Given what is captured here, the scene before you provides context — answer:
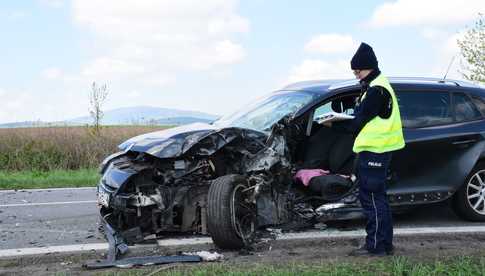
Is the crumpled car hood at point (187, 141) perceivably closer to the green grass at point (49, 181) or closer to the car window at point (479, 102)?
the car window at point (479, 102)

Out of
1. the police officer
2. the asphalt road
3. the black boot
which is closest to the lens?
the police officer

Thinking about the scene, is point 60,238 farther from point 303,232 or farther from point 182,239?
point 303,232

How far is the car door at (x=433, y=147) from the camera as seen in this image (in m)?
6.22

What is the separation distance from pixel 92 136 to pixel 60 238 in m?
10.6

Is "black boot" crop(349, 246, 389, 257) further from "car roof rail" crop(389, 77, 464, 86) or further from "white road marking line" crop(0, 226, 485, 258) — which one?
"car roof rail" crop(389, 77, 464, 86)

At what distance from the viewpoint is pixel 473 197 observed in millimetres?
6652

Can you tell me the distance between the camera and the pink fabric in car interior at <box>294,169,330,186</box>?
19.8ft

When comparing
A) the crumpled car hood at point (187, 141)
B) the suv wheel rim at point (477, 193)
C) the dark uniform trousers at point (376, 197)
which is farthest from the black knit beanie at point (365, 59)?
the suv wheel rim at point (477, 193)

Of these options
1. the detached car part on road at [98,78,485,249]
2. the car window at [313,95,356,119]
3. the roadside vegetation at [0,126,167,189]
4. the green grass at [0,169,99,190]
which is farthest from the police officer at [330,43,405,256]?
the roadside vegetation at [0,126,167,189]

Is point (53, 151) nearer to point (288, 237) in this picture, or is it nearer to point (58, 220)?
point (58, 220)

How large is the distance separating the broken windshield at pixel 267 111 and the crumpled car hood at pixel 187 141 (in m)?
0.46

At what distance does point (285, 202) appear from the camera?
19.3ft

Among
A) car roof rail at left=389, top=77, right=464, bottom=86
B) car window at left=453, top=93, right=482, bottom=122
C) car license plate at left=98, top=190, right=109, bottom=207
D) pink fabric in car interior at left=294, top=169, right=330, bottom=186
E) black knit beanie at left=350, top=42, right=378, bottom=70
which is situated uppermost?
black knit beanie at left=350, top=42, right=378, bottom=70

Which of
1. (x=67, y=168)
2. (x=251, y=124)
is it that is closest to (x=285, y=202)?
(x=251, y=124)
